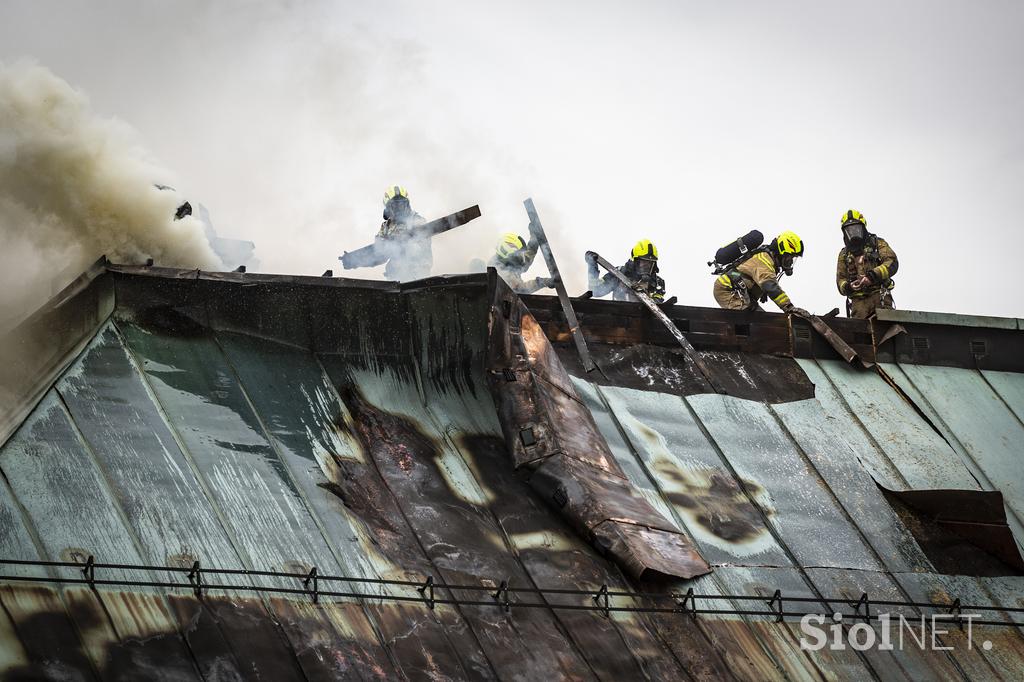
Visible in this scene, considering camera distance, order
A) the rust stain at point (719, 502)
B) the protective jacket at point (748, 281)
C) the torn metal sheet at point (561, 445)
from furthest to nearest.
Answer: the protective jacket at point (748, 281) → the rust stain at point (719, 502) → the torn metal sheet at point (561, 445)

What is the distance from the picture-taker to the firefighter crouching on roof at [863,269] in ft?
54.5

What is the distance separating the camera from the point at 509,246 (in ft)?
56.4

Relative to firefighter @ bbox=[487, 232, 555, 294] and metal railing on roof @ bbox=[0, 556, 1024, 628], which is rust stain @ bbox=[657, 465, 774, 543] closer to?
metal railing on roof @ bbox=[0, 556, 1024, 628]

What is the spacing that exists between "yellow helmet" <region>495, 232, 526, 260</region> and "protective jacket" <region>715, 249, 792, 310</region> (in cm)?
260

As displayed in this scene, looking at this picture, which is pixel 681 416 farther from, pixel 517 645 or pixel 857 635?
pixel 517 645

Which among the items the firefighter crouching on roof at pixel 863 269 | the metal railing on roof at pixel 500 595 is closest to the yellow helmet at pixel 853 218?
the firefighter crouching on roof at pixel 863 269

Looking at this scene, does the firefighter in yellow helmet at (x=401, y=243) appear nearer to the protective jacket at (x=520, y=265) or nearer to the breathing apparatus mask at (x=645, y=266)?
the protective jacket at (x=520, y=265)

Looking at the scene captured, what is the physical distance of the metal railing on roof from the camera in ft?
24.1

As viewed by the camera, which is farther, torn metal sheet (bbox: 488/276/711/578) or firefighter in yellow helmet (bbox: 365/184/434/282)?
firefighter in yellow helmet (bbox: 365/184/434/282)

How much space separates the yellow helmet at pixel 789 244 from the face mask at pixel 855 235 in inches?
24.4

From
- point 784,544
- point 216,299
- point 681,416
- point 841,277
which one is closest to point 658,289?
point 841,277

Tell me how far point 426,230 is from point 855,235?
5.85 metres

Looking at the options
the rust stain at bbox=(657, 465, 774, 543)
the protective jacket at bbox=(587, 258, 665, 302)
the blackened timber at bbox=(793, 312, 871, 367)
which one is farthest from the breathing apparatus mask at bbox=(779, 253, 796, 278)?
the rust stain at bbox=(657, 465, 774, 543)

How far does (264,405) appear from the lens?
9500mm
